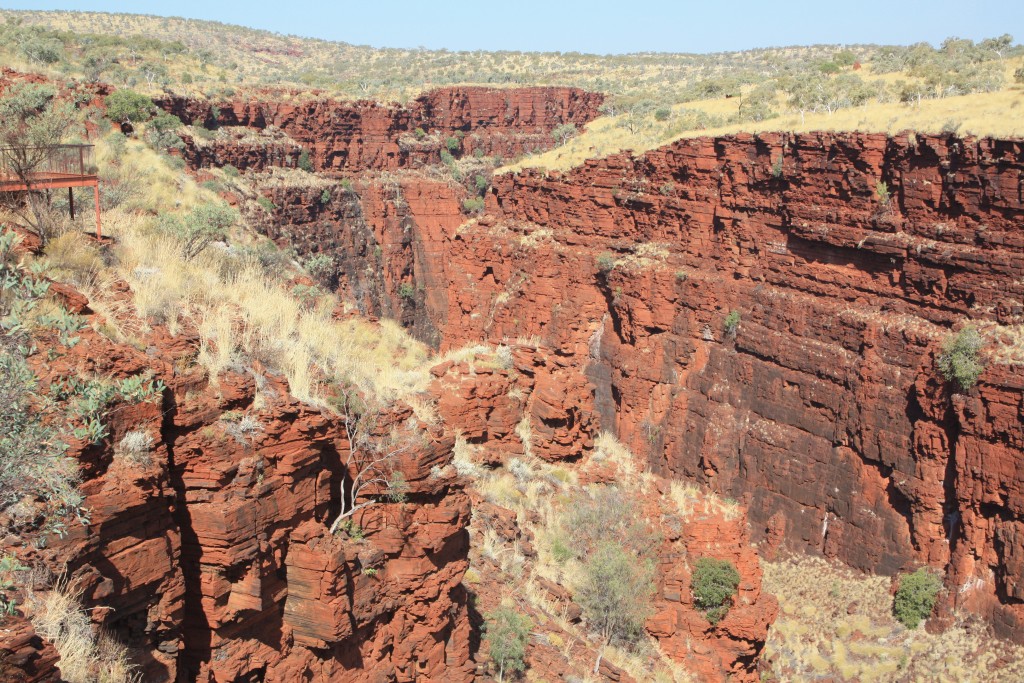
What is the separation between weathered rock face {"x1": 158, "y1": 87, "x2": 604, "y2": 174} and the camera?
151 feet

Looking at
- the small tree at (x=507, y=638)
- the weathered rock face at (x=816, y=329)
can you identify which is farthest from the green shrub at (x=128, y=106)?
the small tree at (x=507, y=638)

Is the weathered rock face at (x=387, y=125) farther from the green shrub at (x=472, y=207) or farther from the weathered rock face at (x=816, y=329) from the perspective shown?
the weathered rock face at (x=816, y=329)

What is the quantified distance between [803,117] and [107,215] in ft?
73.4

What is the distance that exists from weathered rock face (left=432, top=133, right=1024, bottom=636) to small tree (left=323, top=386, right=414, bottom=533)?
14499mm

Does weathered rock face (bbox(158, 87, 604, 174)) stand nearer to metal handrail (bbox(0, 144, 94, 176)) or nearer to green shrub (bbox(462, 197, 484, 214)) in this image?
green shrub (bbox(462, 197, 484, 214))

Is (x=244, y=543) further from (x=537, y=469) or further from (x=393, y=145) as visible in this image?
(x=393, y=145)

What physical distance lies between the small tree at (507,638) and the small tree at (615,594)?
6.27 feet

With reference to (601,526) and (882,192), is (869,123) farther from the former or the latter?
(601,526)

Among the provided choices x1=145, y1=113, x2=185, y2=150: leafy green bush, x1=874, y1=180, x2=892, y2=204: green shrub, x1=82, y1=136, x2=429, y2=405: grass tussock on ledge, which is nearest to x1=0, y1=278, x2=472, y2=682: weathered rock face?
x1=82, y1=136, x2=429, y2=405: grass tussock on ledge

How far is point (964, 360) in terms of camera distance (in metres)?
20.3

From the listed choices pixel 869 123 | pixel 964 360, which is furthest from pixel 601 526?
pixel 869 123

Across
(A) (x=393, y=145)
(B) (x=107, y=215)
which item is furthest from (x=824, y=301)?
(A) (x=393, y=145)

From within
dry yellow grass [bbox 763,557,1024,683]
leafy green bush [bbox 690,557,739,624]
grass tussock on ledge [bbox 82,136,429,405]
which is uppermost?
grass tussock on ledge [bbox 82,136,429,405]

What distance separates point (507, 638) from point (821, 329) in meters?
14.8
